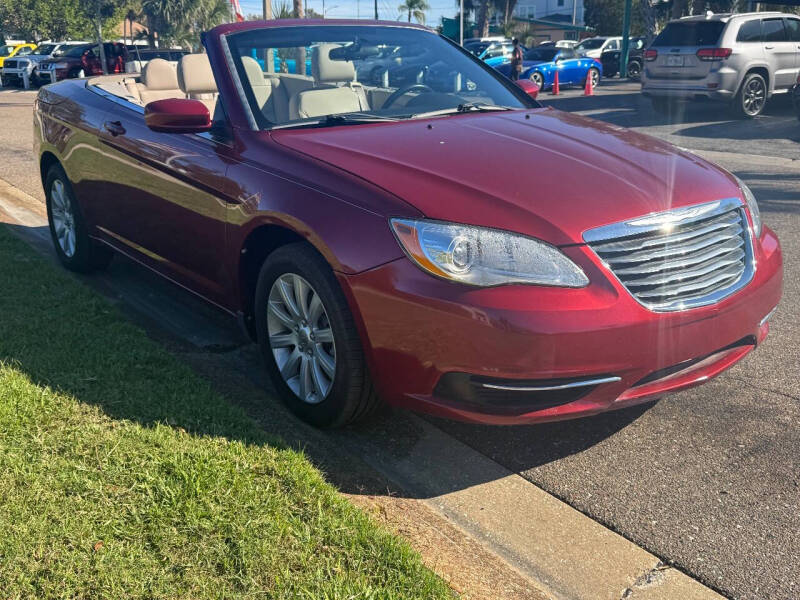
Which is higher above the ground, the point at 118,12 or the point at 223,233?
the point at 118,12

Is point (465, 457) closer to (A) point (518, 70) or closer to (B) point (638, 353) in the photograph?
(B) point (638, 353)

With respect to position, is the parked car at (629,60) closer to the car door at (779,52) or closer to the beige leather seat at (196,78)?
the car door at (779,52)

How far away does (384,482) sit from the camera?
3.29 metres

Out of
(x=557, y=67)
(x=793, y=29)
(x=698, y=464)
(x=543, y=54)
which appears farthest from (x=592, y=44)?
(x=698, y=464)

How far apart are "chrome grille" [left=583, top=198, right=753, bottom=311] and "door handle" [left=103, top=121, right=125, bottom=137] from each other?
2.97m

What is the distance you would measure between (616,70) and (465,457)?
32.7 m

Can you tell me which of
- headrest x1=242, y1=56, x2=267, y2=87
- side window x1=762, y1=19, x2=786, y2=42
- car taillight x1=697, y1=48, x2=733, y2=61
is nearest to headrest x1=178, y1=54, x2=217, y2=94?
headrest x1=242, y1=56, x2=267, y2=87

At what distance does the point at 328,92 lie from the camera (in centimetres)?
432

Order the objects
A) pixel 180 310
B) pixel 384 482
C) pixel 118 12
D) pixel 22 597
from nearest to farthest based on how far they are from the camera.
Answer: pixel 22 597
pixel 384 482
pixel 180 310
pixel 118 12

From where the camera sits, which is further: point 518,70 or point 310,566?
point 518,70

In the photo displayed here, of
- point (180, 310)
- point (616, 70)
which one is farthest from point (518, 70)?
point (180, 310)

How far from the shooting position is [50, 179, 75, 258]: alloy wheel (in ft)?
19.1

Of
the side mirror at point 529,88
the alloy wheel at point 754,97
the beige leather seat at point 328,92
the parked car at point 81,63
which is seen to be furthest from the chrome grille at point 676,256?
the parked car at point 81,63

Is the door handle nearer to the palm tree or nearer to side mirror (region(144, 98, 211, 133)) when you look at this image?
side mirror (region(144, 98, 211, 133))
